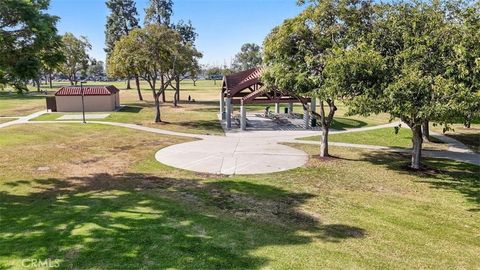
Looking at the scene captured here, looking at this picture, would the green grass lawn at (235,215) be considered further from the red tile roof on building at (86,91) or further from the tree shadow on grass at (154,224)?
the red tile roof on building at (86,91)

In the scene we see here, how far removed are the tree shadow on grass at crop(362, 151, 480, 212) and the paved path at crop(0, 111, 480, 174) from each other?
Result: 1.50 m

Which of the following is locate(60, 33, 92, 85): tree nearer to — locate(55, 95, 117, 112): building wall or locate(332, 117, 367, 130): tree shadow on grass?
locate(55, 95, 117, 112): building wall

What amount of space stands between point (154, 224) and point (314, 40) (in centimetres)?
1178

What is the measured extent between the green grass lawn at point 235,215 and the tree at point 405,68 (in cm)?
339

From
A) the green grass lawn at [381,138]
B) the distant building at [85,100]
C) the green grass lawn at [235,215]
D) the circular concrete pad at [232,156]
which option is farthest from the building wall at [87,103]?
the green grass lawn at [381,138]

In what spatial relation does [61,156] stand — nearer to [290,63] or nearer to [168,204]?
[168,204]

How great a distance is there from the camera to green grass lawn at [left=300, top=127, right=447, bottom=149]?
24156 mm

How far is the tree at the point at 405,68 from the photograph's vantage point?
42.9 feet

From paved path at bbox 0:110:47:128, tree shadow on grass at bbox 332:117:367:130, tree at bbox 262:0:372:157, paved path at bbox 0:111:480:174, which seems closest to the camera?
tree at bbox 262:0:372:157

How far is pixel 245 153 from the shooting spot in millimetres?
20812

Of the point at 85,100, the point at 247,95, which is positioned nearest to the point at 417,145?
the point at 247,95

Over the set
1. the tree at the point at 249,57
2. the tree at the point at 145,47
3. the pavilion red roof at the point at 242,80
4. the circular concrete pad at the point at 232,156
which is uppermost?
the tree at the point at 249,57

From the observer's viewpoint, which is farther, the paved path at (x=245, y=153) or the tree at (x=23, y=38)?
the paved path at (x=245, y=153)

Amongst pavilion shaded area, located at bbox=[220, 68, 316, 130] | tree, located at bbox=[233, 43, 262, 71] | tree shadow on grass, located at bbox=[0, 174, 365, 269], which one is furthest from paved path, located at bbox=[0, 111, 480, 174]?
tree, located at bbox=[233, 43, 262, 71]
